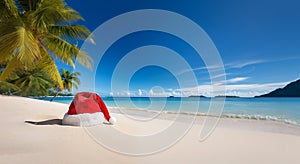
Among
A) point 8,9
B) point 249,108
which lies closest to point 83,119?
point 8,9

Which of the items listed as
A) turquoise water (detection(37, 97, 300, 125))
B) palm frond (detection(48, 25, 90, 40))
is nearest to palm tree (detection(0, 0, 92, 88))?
palm frond (detection(48, 25, 90, 40))

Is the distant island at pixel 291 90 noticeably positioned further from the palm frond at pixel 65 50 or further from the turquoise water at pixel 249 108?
the palm frond at pixel 65 50

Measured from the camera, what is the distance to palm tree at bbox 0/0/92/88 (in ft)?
17.1

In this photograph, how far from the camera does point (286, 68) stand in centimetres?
1612

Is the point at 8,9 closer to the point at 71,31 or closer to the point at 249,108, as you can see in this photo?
the point at 71,31

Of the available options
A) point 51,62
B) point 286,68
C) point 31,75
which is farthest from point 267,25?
point 31,75

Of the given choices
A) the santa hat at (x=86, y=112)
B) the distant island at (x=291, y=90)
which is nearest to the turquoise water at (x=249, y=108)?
→ the distant island at (x=291, y=90)

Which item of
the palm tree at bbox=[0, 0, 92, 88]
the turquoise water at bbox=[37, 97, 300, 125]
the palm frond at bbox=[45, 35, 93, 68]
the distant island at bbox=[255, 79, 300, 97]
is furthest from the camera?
the distant island at bbox=[255, 79, 300, 97]

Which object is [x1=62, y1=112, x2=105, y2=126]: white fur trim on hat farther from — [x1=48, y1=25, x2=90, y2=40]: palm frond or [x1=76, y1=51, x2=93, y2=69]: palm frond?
[x1=48, y1=25, x2=90, y2=40]: palm frond

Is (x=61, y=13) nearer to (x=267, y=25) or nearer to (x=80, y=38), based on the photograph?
(x=80, y=38)

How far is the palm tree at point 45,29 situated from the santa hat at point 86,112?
178 cm

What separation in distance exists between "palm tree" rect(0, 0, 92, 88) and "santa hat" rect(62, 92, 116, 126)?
1784 millimetres

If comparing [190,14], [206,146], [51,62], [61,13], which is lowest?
[206,146]

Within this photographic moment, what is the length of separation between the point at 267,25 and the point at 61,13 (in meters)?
11.8
